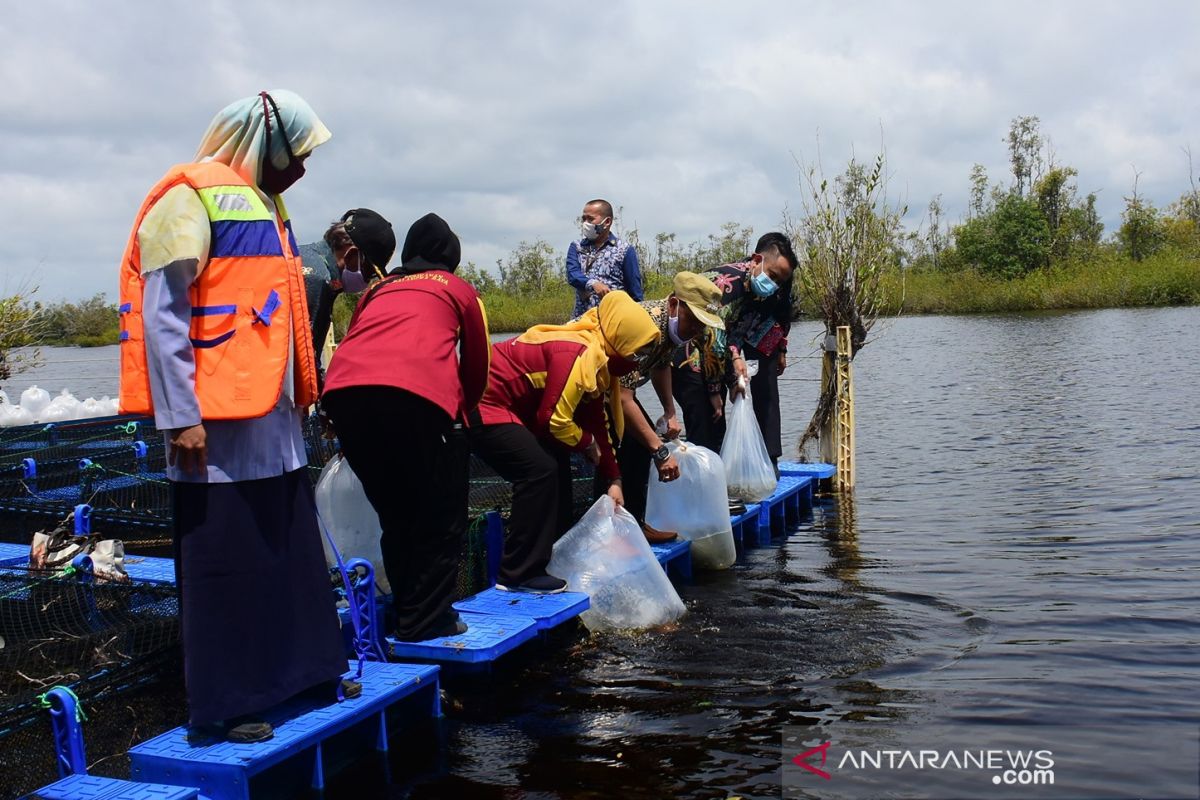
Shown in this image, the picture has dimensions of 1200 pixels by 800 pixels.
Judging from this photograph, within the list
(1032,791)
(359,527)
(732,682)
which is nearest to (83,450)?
(359,527)

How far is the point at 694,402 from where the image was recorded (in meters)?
6.62

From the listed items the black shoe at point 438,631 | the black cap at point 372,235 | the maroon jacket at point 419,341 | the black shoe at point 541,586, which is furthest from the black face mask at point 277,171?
the black shoe at point 541,586

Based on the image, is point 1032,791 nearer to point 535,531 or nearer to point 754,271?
point 535,531

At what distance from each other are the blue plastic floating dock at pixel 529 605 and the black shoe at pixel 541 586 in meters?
0.03

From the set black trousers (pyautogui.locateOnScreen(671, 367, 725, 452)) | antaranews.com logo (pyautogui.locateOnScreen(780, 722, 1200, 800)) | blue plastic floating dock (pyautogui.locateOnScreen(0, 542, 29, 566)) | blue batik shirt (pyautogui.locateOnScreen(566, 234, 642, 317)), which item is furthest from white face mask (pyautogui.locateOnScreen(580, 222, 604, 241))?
antaranews.com logo (pyautogui.locateOnScreen(780, 722, 1200, 800))

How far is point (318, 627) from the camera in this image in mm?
3189

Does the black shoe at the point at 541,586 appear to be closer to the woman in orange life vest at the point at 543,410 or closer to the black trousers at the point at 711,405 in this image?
the woman in orange life vest at the point at 543,410

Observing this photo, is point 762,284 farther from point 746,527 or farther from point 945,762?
point 945,762

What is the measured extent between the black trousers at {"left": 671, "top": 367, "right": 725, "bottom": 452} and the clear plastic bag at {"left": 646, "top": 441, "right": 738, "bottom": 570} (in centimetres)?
76


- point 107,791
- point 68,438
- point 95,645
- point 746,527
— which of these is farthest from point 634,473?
point 68,438

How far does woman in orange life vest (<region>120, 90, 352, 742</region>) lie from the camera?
2807 millimetres

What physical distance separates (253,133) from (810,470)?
20.1 feet

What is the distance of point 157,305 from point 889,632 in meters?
3.35

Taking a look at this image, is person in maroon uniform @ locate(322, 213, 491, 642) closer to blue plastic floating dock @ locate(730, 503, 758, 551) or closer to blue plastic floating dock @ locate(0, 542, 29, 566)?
blue plastic floating dock @ locate(0, 542, 29, 566)
